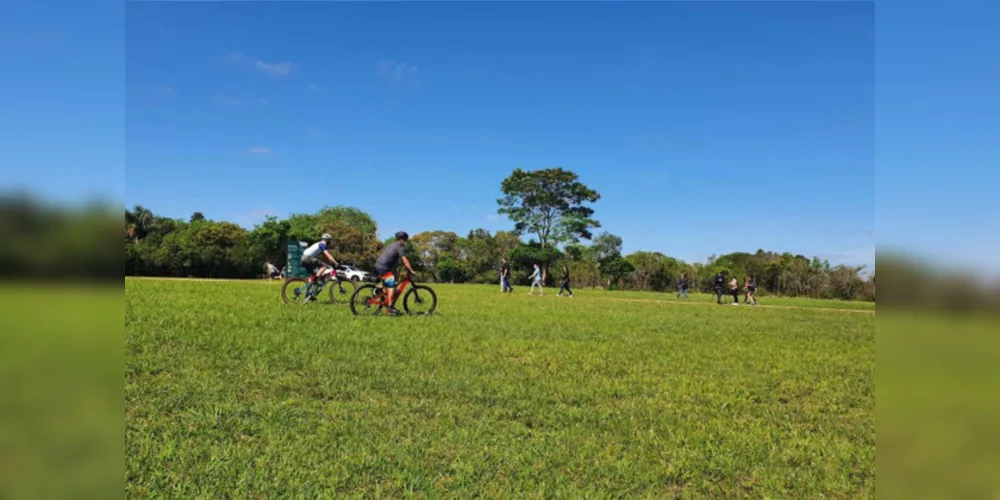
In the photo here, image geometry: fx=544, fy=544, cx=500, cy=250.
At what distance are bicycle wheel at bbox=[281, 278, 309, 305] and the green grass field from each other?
4.55 m

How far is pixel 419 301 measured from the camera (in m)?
12.2

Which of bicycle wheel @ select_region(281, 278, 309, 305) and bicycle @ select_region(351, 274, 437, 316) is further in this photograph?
bicycle wheel @ select_region(281, 278, 309, 305)

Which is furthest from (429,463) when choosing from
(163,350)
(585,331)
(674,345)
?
(585,331)

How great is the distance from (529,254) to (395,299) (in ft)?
125

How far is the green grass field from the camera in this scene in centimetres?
340

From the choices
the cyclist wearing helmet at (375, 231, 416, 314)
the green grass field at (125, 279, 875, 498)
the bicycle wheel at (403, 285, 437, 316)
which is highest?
the cyclist wearing helmet at (375, 231, 416, 314)

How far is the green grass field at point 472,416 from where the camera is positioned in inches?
134

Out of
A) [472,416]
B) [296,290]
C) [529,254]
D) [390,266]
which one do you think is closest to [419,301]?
[390,266]

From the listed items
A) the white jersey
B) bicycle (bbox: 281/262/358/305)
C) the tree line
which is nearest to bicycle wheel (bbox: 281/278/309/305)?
bicycle (bbox: 281/262/358/305)

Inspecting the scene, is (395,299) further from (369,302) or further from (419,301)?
(419,301)

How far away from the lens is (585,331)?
10648 millimetres

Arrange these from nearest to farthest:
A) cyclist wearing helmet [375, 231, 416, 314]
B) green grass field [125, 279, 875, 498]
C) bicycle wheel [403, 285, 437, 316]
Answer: green grass field [125, 279, 875, 498] < cyclist wearing helmet [375, 231, 416, 314] < bicycle wheel [403, 285, 437, 316]

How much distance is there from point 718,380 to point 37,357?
6391mm

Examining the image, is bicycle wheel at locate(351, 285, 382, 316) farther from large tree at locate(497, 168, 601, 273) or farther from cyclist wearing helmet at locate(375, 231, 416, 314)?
large tree at locate(497, 168, 601, 273)
